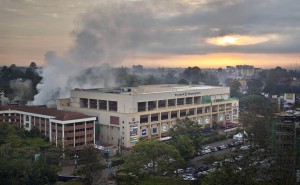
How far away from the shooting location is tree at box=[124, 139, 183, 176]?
33.0ft

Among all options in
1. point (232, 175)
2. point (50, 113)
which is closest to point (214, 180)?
point (232, 175)

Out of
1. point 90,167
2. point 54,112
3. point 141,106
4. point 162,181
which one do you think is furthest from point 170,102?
point 90,167

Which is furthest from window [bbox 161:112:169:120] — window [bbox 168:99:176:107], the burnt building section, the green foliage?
the green foliage

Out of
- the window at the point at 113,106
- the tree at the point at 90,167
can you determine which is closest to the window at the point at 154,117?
the window at the point at 113,106

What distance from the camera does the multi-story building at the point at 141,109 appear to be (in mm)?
14781

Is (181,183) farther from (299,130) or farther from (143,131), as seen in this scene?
(143,131)

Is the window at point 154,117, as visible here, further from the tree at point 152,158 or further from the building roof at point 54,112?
the tree at point 152,158

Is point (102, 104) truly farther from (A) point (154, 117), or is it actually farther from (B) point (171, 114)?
(B) point (171, 114)

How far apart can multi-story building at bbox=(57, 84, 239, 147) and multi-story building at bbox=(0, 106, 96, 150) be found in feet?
4.13

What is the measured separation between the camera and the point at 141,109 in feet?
50.4

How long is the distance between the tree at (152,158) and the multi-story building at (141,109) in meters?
4.11

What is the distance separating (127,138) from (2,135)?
13.9 feet

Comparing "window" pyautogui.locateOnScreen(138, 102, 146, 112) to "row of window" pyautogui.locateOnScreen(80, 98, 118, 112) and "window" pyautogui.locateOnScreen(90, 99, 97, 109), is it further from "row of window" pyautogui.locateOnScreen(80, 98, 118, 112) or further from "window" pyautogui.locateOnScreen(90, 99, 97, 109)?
"window" pyautogui.locateOnScreen(90, 99, 97, 109)

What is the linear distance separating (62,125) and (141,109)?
344 centimetres
